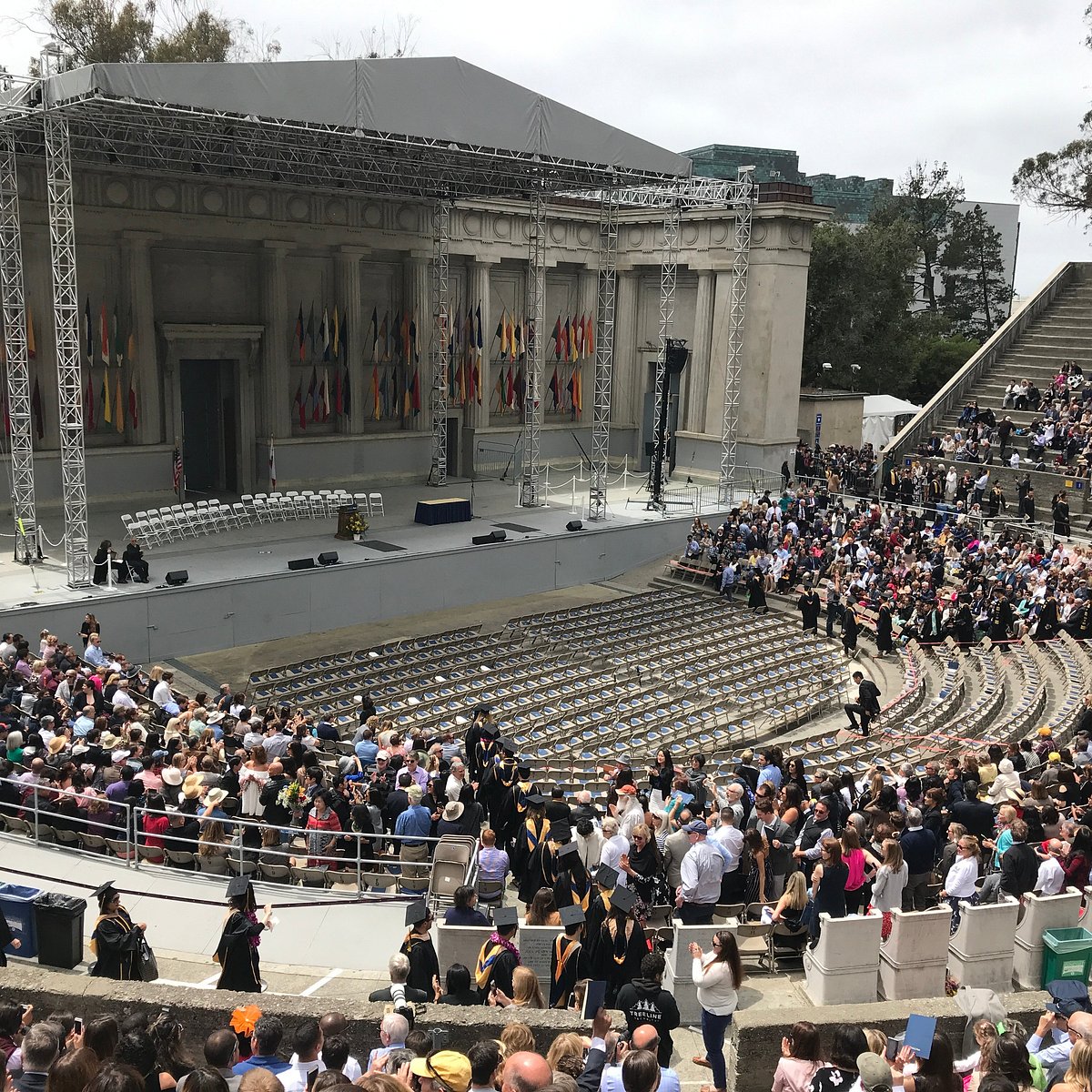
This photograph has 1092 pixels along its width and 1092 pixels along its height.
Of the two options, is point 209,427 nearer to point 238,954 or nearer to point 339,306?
point 339,306

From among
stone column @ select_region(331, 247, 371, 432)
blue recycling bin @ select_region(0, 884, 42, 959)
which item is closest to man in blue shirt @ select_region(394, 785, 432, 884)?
blue recycling bin @ select_region(0, 884, 42, 959)

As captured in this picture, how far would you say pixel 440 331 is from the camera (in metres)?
34.9

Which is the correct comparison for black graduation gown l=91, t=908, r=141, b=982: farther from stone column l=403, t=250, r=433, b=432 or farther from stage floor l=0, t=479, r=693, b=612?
stone column l=403, t=250, r=433, b=432

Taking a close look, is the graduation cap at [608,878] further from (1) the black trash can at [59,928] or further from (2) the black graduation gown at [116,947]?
(1) the black trash can at [59,928]

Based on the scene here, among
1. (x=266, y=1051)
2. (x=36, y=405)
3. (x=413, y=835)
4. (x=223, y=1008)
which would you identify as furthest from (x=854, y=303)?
(x=266, y=1051)

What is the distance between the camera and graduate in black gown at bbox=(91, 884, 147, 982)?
25.9ft

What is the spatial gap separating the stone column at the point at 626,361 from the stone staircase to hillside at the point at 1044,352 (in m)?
11.1

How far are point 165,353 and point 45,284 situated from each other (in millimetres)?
3808

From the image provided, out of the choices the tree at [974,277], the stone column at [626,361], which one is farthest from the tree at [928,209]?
the stone column at [626,361]

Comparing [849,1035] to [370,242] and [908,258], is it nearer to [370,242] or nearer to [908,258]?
[370,242]

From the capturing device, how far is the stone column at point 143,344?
2955 centimetres

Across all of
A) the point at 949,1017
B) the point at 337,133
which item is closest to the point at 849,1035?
the point at 949,1017

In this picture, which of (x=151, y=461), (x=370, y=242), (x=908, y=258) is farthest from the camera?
A: (x=908, y=258)

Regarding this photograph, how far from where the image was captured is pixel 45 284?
2781 cm
